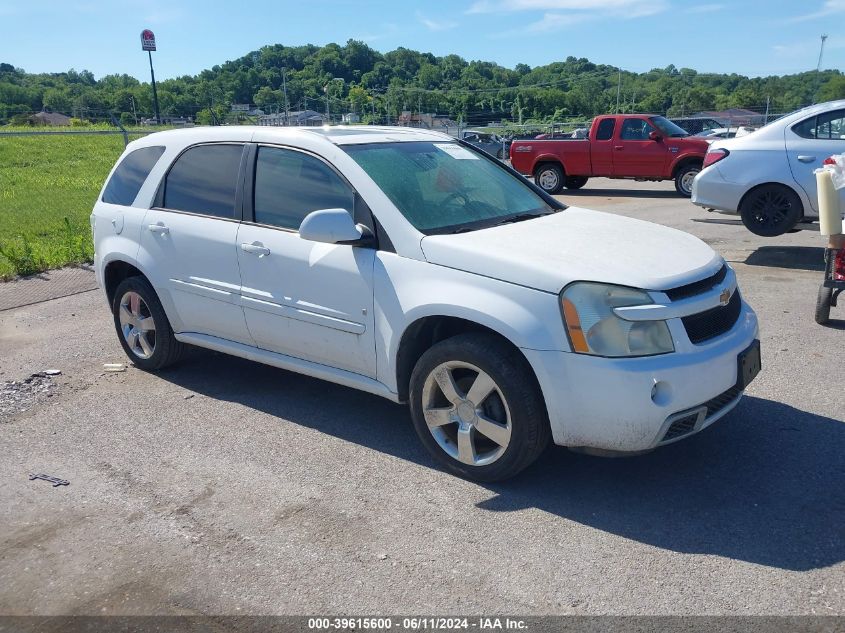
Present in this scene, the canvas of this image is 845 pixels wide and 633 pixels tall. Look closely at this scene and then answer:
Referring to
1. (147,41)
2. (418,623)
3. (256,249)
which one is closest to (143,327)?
(256,249)

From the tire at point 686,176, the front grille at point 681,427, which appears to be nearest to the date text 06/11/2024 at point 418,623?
the front grille at point 681,427

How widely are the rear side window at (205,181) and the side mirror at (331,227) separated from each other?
97 centimetres

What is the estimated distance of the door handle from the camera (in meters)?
4.47

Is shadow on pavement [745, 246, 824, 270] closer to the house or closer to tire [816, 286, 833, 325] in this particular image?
tire [816, 286, 833, 325]

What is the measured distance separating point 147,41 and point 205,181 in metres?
47.0

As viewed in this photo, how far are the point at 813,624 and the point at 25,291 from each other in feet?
Result: 27.0

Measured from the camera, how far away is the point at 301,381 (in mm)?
5414

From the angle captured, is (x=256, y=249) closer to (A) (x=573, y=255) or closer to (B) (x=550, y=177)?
(A) (x=573, y=255)

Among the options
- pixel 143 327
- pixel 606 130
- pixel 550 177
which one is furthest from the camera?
pixel 550 177

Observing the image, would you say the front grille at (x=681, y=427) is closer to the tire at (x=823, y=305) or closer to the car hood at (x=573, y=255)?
the car hood at (x=573, y=255)

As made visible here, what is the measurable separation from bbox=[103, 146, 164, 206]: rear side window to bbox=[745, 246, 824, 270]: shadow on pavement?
268 inches

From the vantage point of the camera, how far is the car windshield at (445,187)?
165 inches

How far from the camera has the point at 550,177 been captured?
58.7 feet

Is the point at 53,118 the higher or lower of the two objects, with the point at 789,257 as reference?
higher
